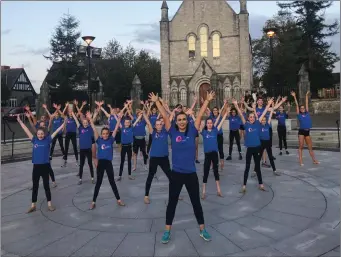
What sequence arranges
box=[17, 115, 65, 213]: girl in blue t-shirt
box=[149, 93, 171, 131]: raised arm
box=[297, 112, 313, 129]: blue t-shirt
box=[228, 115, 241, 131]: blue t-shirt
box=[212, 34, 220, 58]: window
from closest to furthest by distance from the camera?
box=[149, 93, 171, 131]: raised arm → box=[17, 115, 65, 213]: girl in blue t-shirt → box=[297, 112, 313, 129]: blue t-shirt → box=[228, 115, 241, 131]: blue t-shirt → box=[212, 34, 220, 58]: window

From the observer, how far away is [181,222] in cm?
559

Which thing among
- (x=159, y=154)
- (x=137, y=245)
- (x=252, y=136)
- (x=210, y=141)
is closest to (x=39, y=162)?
(x=159, y=154)

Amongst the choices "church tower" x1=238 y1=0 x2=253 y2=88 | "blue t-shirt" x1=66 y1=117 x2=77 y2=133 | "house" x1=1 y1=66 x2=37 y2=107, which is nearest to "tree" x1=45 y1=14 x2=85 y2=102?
"house" x1=1 y1=66 x2=37 y2=107

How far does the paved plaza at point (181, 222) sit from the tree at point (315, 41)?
113ft

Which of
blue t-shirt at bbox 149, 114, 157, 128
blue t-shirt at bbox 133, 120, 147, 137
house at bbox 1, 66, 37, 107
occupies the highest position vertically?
house at bbox 1, 66, 37, 107

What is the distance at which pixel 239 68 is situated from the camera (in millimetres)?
37062

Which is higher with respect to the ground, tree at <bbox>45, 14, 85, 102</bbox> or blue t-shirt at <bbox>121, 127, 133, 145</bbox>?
tree at <bbox>45, 14, 85, 102</bbox>

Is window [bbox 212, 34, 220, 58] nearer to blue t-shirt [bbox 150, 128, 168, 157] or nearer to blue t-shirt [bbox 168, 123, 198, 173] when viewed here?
blue t-shirt [bbox 150, 128, 168, 157]

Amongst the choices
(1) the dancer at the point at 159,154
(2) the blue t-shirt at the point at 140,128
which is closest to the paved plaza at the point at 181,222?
(1) the dancer at the point at 159,154

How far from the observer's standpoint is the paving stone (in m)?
4.48

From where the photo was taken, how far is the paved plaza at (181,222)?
4.59 metres

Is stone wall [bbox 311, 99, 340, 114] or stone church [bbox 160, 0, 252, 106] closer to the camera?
stone wall [bbox 311, 99, 340, 114]

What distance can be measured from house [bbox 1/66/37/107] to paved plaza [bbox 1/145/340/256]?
5351cm

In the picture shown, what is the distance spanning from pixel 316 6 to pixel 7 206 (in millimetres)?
44282
